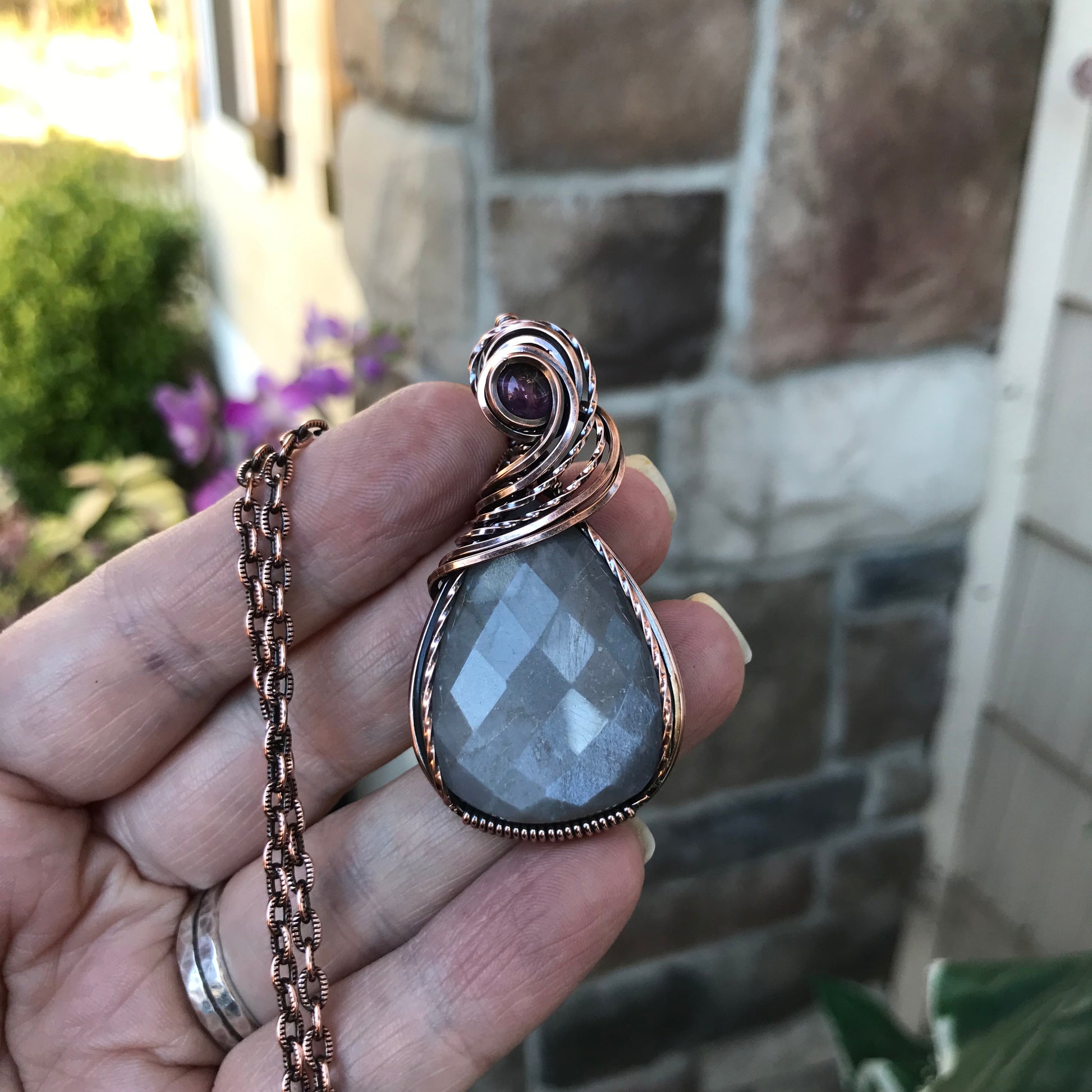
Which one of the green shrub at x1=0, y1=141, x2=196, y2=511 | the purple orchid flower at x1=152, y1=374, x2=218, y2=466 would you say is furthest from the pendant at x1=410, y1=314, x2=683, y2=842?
the green shrub at x1=0, y1=141, x2=196, y2=511

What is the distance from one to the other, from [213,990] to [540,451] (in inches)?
23.8

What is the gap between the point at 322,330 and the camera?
4.78 feet

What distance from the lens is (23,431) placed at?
10.5 ft

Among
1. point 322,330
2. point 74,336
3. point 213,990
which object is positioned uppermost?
point 322,330

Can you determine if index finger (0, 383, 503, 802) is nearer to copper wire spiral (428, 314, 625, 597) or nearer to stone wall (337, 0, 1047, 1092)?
copper wire spiral (428, 314, 625, 597)

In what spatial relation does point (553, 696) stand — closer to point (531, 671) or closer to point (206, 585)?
point (531, 671)

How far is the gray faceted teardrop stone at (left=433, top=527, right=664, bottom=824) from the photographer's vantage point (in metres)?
0.83

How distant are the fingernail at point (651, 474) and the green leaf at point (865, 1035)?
0.62 m

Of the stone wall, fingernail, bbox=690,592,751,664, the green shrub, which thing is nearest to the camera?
fingernail, bbox=690,592,751,664

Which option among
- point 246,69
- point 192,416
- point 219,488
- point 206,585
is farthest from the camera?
point 246,69

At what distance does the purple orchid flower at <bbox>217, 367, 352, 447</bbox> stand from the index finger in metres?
0.53

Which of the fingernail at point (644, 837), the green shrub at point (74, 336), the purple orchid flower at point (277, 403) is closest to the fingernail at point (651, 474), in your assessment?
the fingernail at point (644, 837)

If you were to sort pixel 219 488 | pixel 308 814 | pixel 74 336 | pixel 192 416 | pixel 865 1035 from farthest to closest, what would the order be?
pixel 74 336 < pixel 192 416 < pixel 219 488 < pixel 865 1035 < pixel 308 814

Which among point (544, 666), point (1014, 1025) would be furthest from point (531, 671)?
point (1014, 1025)
